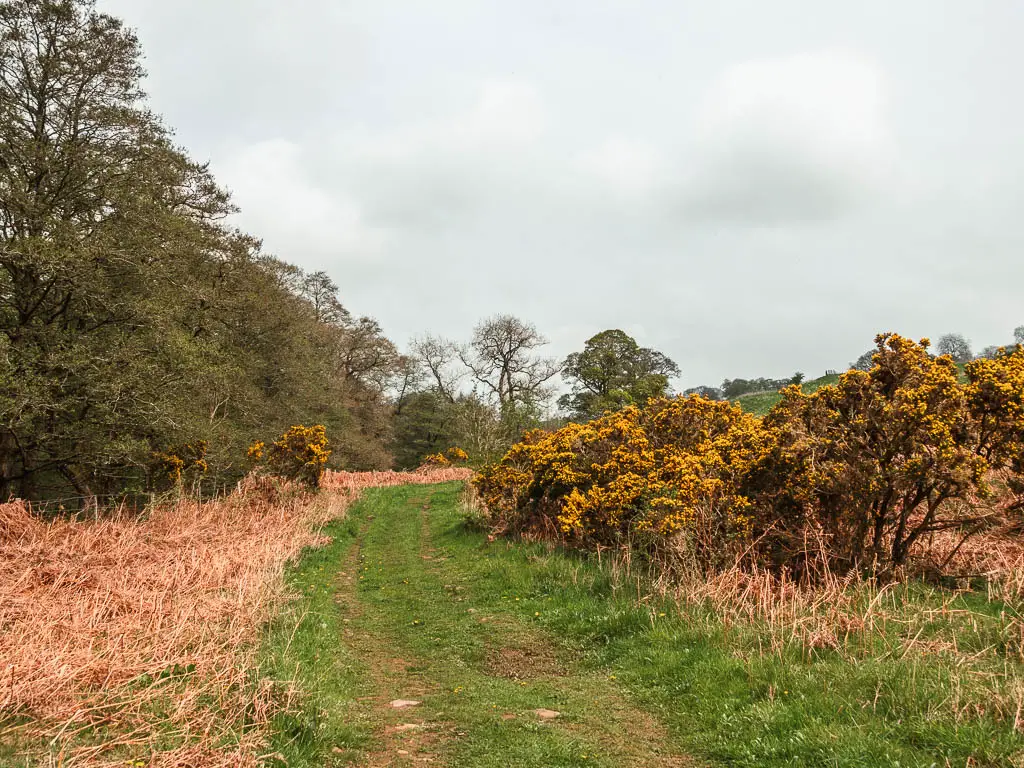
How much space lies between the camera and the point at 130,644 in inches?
228

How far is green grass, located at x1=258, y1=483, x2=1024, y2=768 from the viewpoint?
4664mm

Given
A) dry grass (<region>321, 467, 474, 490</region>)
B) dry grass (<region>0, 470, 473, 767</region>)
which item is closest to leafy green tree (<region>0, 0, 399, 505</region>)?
dry grass (<region>0, 470, 473, 767</region>)

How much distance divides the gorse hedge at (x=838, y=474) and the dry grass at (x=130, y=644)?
20.2 ft

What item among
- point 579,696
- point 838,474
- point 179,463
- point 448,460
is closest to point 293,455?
point 179,463

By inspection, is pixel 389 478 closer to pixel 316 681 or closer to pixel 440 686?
pixel 440 686

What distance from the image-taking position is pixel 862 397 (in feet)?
29.0

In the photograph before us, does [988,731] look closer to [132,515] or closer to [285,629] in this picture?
[285,629]

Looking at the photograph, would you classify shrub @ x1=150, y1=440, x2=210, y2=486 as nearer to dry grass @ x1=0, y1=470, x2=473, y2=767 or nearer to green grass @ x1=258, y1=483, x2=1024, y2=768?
dry grass @ x1=0, y1=470, x2=473, y2=767

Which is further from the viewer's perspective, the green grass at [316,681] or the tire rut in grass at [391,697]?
the tire rut in grass at [391,697]

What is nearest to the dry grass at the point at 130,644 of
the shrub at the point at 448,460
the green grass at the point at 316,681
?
the green grass at the point at 316,681

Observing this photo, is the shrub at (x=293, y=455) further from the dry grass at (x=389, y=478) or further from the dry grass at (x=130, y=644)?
the dry grass at (x=130, y=644)

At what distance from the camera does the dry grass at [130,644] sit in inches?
173

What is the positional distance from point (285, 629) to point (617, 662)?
444 centimetres

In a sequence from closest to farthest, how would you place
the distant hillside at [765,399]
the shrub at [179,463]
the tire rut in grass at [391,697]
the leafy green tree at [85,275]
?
the tire rut in grass at [391,697] → the leafy green tree at [85,275] → the shrub at [179,463] → the distant hillside at [765,399]
